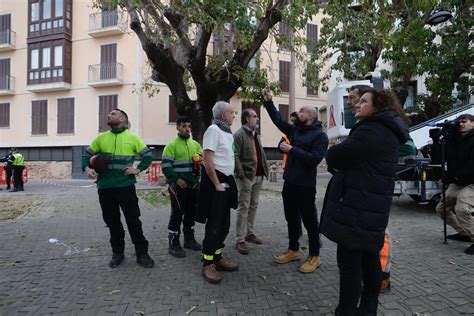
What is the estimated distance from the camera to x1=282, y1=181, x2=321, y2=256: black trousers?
4.32 meters

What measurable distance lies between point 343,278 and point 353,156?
965mm

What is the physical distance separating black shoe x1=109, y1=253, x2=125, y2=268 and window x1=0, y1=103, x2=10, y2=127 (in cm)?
2714

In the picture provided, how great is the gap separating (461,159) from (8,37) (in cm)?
3033

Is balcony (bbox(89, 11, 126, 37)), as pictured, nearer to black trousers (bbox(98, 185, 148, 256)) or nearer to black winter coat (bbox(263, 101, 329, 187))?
black trousers (bbox(98, 185, 148, 256))

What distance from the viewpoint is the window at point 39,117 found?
26.3m

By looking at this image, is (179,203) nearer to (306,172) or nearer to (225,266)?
(225,266)

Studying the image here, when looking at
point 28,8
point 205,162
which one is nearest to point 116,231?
point 205,162

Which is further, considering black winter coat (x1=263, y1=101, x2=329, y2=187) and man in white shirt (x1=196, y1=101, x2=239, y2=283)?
black winter coat (x1=263, y1=101, x2=329, y2=187)

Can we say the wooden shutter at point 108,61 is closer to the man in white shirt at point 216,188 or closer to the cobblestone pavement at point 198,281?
the cobblestone pavement at point 198,281

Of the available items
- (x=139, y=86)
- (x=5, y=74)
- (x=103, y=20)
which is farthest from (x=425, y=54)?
(x=5, y=74)

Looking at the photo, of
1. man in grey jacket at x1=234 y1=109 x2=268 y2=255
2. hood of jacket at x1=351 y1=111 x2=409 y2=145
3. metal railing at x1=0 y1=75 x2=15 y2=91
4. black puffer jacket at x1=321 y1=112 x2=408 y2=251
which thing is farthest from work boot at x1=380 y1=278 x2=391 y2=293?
metal railing at x1=0 y1=75 x2=15 y2=91

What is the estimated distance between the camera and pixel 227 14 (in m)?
7.10

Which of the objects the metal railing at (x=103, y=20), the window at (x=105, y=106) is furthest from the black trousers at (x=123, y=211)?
the metal railing at (x=103, y=20)

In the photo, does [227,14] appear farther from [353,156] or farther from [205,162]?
[353,156]
